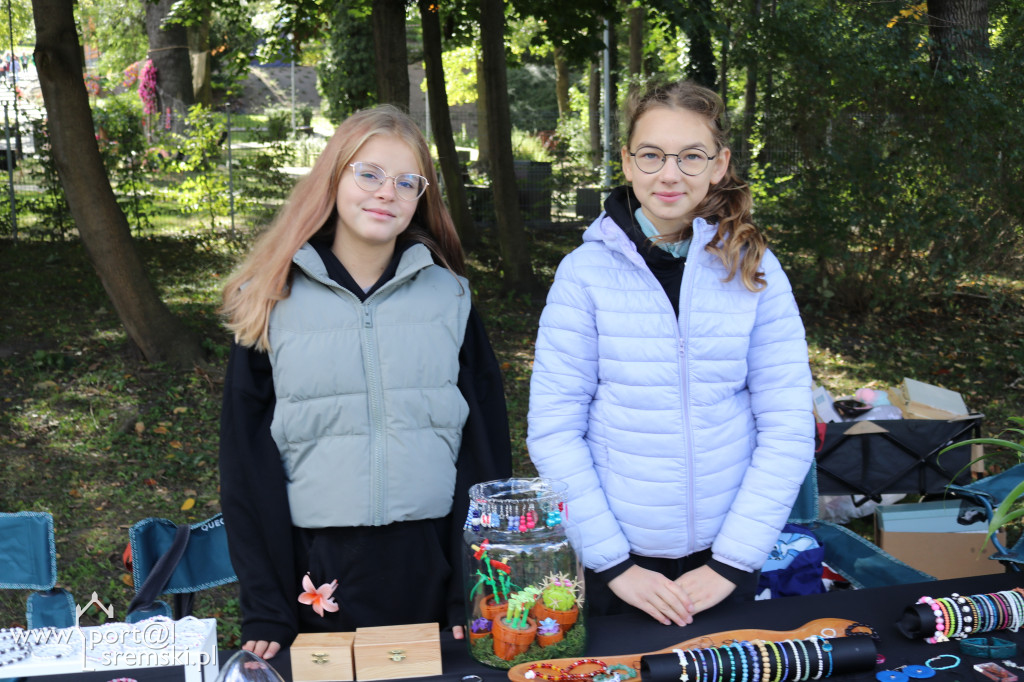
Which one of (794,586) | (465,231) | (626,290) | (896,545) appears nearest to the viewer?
(626,290)

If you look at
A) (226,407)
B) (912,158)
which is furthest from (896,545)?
(912,158)

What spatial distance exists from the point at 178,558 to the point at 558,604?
1.13 meters

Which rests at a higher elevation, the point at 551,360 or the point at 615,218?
the point at 615,218

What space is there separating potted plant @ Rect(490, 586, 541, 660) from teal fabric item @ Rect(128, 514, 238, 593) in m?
1.11

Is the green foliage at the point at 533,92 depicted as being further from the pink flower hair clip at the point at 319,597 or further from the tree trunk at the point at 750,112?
the pink flower hair clip at the point at 319,597

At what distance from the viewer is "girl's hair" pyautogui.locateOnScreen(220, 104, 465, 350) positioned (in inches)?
81.7

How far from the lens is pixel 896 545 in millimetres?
3760

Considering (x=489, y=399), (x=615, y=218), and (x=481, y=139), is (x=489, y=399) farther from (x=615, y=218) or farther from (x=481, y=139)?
(x=481, y=139)

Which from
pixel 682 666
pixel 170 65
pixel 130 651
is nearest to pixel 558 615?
pixel 682 666

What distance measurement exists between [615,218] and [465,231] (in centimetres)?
863

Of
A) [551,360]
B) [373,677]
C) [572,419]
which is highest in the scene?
[551,360]

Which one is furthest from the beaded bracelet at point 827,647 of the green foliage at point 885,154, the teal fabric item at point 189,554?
the green foliage at point 885,154

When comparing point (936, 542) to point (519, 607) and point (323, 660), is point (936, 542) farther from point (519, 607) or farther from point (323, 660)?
point (323, 660)

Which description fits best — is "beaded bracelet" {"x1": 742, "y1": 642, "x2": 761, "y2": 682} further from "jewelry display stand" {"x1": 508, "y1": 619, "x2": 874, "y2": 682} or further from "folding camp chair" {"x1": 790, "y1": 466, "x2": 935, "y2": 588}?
"folding camp chair" {"x1": 790, "y1": 466, "x2": 935, "y2": 588}
